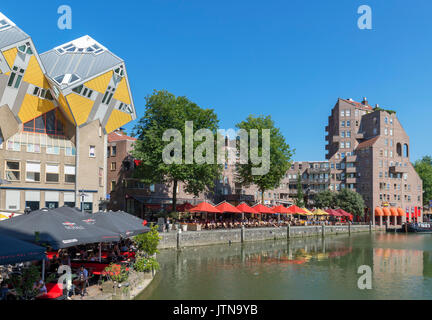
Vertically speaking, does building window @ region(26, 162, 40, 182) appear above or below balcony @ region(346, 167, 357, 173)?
below

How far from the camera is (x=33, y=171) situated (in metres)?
44.5

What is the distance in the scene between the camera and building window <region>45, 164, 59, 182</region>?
4534 cm

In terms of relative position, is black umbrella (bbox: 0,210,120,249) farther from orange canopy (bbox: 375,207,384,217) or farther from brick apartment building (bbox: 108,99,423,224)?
orange canopy (bbox: 375,207,384,217)

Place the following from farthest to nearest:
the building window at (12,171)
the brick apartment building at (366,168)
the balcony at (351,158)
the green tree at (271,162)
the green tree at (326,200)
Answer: the balcony at (351,158)
the brick apartment building at (366,168)
the green tree at (326,200)
the green tree at (271,162)
the building window at (12,171)

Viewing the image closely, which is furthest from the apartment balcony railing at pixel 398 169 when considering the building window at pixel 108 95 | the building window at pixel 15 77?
the building window at pixel 15 77

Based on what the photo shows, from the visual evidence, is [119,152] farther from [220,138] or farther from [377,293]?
[377,293]

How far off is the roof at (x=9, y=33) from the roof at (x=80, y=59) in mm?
4755

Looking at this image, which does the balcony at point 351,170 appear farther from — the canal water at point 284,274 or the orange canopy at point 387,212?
the canal water at point 284,274

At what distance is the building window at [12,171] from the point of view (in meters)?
43.0

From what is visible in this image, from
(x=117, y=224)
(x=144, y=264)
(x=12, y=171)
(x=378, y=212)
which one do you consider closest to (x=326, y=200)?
(x=378, y=212)

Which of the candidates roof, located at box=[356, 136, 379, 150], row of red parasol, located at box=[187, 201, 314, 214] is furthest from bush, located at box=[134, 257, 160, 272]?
roof, located at box=[356, 136, 379, 150]

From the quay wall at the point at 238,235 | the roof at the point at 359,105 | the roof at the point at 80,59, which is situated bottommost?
the quay wall at the point at 238,235

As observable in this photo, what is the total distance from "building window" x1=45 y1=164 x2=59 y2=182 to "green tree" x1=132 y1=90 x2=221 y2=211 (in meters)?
9.44
